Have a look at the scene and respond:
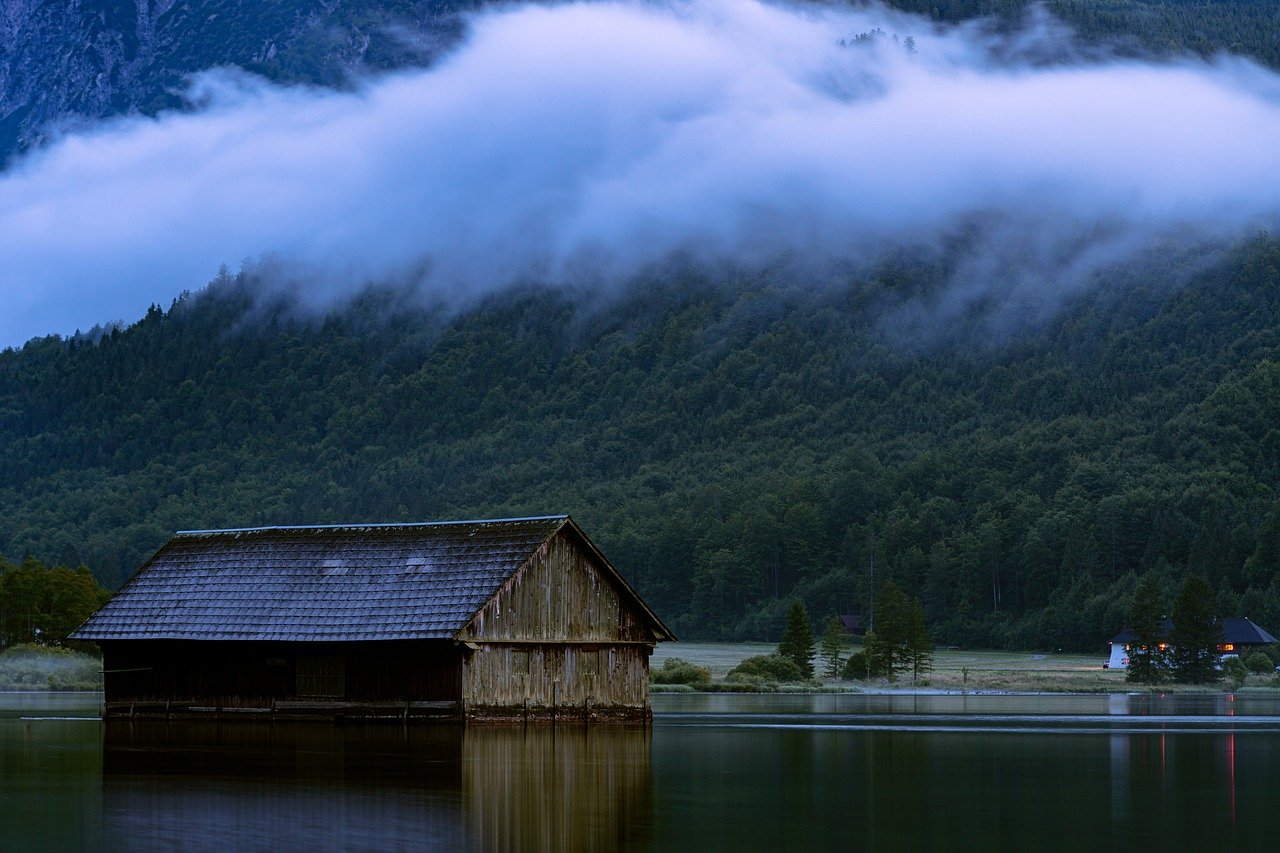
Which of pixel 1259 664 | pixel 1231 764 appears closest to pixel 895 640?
pixel 1259 664

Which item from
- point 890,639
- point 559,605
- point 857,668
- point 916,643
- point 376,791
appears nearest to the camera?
point 376,791

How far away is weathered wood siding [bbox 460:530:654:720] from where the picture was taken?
53344mm

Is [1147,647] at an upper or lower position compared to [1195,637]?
lower

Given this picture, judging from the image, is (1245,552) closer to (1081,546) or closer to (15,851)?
(1081,546)

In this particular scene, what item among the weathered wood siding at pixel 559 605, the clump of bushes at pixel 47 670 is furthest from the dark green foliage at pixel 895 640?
the weathered wood siding at pixel 559 605

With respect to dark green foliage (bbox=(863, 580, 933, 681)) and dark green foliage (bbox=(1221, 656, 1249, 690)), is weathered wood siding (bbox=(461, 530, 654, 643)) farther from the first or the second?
dark green foliage (bbox=(1221, 656, 1249, 690))

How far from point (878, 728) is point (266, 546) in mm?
17708

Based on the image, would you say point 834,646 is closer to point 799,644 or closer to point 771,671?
point 799,644

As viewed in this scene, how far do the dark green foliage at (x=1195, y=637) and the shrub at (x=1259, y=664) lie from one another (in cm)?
746

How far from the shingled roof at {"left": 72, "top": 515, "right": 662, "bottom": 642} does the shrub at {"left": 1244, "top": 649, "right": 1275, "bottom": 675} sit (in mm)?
81308

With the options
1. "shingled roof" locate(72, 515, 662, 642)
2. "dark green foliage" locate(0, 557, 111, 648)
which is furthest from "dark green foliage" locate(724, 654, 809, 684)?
"shingled roof" locate(72, 515, 662, 642)

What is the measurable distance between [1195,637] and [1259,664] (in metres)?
10.8

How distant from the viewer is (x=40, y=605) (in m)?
105

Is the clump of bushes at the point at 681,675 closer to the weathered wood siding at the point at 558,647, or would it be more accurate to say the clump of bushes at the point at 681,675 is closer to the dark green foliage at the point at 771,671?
the dark green foliage at the point at 771,671
